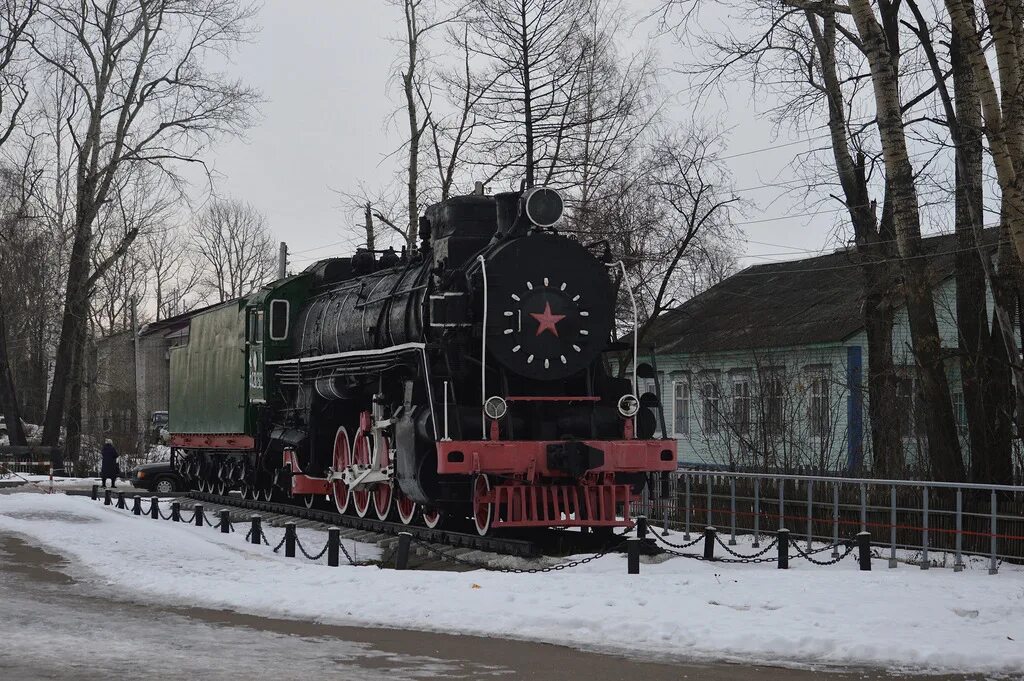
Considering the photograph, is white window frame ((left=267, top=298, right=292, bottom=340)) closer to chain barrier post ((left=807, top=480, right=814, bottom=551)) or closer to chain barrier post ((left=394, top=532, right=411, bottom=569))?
chain barrier post ((left=394, top=532, right=411, bottom=569))

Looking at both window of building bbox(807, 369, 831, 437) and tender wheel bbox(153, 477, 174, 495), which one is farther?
tender wheel bbox(153, 477, 174, 495)

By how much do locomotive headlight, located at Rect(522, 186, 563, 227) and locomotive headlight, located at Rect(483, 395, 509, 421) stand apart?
91.6 inches

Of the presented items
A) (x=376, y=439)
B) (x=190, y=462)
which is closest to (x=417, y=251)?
(x=376, y=439)

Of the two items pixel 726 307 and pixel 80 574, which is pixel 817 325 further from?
pixel 80 574

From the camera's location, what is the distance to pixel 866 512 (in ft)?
51.5

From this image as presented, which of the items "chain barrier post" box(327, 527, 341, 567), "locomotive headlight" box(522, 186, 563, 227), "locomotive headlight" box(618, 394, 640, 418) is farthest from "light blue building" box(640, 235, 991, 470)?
"chain barrier post" box(327, 527, 341, 567)

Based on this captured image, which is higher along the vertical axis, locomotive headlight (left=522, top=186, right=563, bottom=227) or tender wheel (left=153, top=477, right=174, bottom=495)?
locomotive headlight (left=522, top=186, right=563, bottom=227)

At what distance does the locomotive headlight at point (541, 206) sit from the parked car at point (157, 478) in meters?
17.6

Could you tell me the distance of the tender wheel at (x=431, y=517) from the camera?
16.3 meters

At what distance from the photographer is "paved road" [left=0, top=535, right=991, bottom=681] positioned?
7.86 metres

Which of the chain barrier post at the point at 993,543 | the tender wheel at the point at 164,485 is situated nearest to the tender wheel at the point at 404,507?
the chain barrier post at the point at 993,543

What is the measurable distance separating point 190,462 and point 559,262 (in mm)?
16249

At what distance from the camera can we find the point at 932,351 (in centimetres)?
1659

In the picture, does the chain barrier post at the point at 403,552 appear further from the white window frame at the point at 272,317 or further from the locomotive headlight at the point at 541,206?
the white window frame at the point at 272,317
